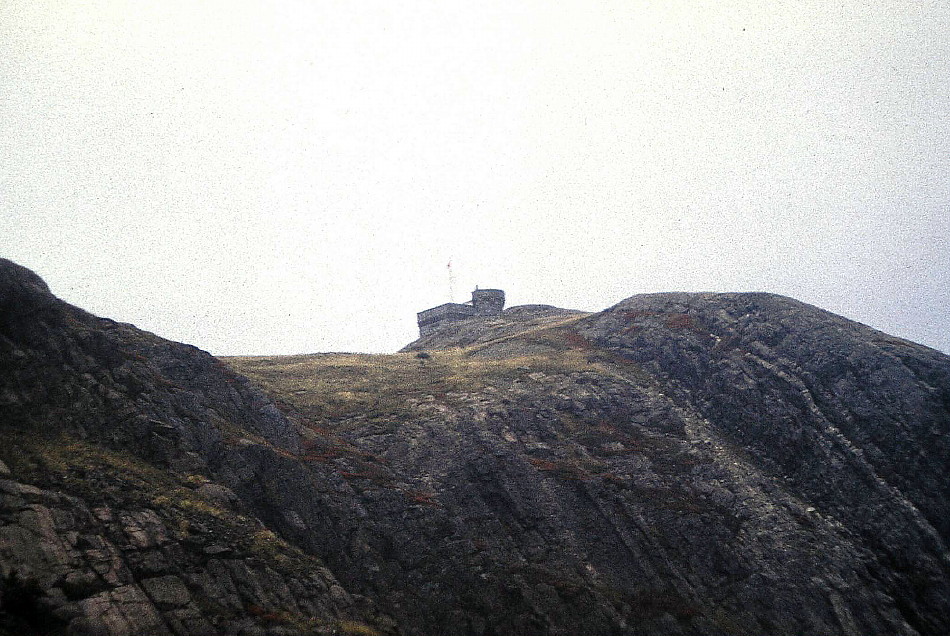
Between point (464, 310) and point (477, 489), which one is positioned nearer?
point (477, 489)

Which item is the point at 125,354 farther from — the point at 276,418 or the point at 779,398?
the point at 779,398

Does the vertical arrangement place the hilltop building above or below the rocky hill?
above

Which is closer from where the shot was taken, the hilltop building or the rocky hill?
the rocky hill

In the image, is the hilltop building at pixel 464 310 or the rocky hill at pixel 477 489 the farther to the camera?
the hilltop building at pixel 464 310

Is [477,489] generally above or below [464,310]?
below

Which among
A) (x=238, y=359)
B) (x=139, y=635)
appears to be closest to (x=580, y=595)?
(x=139, y=635)
